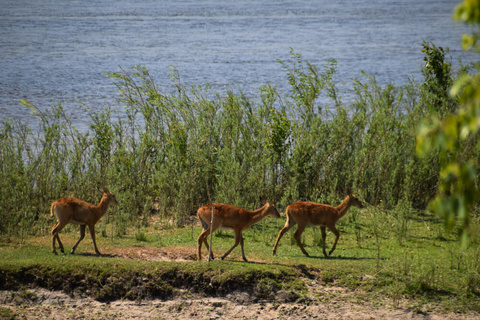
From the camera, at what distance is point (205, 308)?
9.31 m

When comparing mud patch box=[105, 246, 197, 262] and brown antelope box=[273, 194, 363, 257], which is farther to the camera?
brown antelope box=[273, 194, 363, 257]

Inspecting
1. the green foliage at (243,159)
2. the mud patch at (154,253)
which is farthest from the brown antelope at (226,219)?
the green foliage at (243,159)

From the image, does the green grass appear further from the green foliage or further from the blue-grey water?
the blue-grey water

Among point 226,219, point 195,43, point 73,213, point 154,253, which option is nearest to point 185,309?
point 226,219

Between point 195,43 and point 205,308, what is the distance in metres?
39.9

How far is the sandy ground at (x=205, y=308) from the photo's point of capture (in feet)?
29.7

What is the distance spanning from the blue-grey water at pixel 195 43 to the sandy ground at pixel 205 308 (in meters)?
16.0

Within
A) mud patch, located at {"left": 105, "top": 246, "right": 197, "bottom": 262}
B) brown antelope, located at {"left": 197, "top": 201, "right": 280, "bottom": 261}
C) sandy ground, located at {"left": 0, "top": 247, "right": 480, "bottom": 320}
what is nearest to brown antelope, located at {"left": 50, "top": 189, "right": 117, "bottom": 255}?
mud patch, located at {"left": 105, "top": 246, "right": 197, "bottom": 262}

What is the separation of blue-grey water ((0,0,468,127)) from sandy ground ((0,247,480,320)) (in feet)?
52.5

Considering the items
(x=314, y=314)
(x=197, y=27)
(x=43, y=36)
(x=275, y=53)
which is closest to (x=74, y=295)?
(x=314, y=314)

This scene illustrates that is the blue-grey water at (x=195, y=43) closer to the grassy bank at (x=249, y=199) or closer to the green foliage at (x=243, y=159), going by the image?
the green foliage at (x=243, y=159)

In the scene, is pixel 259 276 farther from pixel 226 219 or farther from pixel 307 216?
pixel 307 216

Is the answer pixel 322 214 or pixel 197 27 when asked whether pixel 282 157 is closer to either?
pixel 322 214

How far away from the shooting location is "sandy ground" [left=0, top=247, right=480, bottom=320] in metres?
9.05
